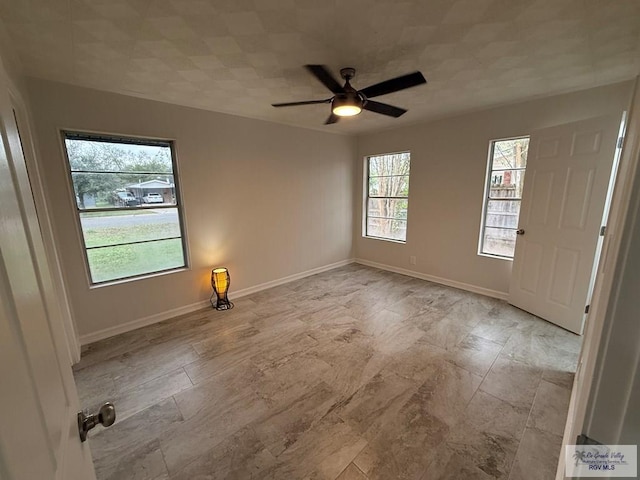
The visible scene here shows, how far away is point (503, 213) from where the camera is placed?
11.4ft

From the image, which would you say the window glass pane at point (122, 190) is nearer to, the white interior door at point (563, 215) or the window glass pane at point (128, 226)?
the window glass pane at point (128, 226)

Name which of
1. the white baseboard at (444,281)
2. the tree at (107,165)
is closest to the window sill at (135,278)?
the tree at (107,165)

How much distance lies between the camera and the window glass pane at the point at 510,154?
10.7 ft

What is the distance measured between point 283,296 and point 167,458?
7.58 feet

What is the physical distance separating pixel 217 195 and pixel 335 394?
2644mm

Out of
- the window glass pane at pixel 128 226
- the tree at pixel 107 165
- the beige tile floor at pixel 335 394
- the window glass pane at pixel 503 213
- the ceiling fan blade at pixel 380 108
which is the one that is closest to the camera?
the beige tile floor at pixel 335 394

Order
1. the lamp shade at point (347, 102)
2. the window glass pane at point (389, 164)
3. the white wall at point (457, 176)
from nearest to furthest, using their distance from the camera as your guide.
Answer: the lamp shade at point (347, 102)
the white wall at point (457, 176)
the window glass pane at point (389, 164)

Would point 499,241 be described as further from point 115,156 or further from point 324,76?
point 115,156

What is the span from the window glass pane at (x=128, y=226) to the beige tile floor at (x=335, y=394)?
1.02 meters

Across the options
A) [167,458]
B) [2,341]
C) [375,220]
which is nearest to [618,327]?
[2,341]

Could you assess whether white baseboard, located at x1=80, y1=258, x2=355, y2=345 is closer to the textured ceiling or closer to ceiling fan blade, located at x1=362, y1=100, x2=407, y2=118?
the textured ceiling

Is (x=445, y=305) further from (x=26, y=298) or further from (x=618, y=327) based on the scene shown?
(x=26, y=298)

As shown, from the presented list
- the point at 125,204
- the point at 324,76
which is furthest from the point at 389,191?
the point at 125,204

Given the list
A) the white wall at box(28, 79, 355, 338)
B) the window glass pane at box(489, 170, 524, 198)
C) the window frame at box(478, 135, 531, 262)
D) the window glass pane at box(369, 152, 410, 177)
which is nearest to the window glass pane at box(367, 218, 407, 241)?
the white wall at box(28, 79, 355, 338)
